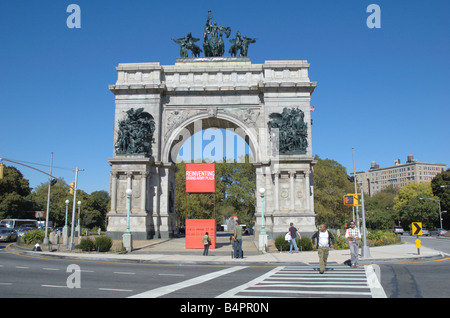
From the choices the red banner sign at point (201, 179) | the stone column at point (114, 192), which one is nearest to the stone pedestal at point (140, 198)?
the stone column at point (114, 192)

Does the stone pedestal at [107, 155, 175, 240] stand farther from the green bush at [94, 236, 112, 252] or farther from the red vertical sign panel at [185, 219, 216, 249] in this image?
the green bush at [94, 236, 112, 252]

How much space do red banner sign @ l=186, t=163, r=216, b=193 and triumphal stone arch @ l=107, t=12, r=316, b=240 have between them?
6557 millimetres

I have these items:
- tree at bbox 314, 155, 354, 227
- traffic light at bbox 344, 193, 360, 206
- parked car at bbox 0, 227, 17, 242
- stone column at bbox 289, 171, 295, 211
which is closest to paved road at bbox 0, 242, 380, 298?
traffic light at bbox 344, 193, 360, 206

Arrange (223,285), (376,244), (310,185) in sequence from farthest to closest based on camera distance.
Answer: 1. (310,185)
2. (376,244)
3. (223,285)

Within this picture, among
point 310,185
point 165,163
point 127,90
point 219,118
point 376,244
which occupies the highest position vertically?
point 127,90

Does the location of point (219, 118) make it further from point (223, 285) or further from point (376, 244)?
point (223, 285)

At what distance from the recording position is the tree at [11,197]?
61.5m

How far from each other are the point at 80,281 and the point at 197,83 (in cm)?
2661

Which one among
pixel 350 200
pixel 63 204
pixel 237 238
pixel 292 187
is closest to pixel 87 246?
pixel 237 238

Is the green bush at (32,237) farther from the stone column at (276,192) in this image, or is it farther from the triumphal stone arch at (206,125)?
the stone column at (276,192)

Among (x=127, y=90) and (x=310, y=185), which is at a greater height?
(x=127, y=90)

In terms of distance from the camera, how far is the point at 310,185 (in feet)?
107
